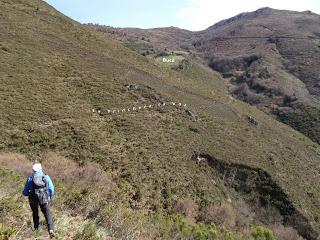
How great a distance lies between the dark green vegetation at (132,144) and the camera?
2933cm

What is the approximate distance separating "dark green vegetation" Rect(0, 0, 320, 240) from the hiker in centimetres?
256

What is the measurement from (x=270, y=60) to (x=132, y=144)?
102212 mm

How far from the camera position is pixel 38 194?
9820mm

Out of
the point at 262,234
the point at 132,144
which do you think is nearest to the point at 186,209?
the point at 262,234

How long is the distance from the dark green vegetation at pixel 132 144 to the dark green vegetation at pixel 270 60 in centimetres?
3749

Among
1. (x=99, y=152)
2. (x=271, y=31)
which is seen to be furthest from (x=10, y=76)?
(x=271, y=31)

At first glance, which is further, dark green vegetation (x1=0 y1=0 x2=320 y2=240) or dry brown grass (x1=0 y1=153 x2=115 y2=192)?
dark green vegetation (x1=0 y1=0 x2=320 y2=240)

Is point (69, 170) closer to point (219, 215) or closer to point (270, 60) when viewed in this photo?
point (219, 215)

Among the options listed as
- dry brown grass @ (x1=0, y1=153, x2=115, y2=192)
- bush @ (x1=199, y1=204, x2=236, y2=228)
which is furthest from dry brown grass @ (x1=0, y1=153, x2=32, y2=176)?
bush @ (x1=199, y1=204, x2=236, y2=228)

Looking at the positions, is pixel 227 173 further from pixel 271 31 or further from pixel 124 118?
pixel 271 31

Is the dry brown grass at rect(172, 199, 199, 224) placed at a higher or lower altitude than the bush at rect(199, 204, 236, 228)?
higher

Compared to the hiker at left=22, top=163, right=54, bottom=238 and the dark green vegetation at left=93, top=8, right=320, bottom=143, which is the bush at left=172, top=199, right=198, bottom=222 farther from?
the dark green vegetation at left=93, top=8, right=320, bottom=143

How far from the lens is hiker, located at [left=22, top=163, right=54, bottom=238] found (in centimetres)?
982

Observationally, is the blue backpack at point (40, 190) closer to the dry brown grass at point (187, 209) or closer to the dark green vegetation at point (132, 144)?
the dark green vegetation at point (132, 144)
